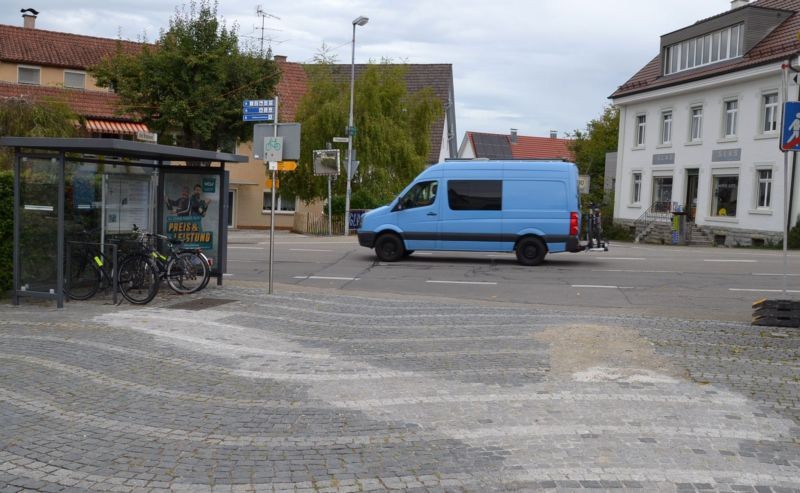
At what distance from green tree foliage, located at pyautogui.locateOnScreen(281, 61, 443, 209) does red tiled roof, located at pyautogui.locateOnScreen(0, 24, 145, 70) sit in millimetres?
8870

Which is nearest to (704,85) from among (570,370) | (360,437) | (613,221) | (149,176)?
(613,221)

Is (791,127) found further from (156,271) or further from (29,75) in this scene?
(29,75)

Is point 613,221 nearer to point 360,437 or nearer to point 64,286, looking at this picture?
Result: point 64,286

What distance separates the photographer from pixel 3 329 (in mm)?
9773

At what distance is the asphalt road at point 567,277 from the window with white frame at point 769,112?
11.0m

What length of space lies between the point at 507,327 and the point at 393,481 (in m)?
5.68

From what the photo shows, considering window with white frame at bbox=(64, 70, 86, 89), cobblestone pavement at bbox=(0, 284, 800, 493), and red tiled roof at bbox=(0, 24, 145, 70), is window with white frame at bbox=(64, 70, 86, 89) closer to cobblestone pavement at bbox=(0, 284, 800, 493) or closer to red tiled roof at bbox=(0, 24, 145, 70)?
red tiled roof at bbox=(0, 24, 145, 70)

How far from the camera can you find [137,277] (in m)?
12.1

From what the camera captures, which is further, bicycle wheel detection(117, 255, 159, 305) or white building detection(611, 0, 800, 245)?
white building detection(611, 0, 800, 245)

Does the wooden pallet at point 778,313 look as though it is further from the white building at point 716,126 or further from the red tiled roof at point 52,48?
the red tiled roof at point 52,48

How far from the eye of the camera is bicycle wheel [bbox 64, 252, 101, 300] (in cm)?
1202

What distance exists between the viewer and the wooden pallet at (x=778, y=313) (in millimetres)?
10758

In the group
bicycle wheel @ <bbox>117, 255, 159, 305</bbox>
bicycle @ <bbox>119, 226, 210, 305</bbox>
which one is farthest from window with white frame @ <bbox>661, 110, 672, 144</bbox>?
bicycle wheel @ <bbox>117, 255, 159, 305</bbox>

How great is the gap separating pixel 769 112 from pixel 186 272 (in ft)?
92.1
